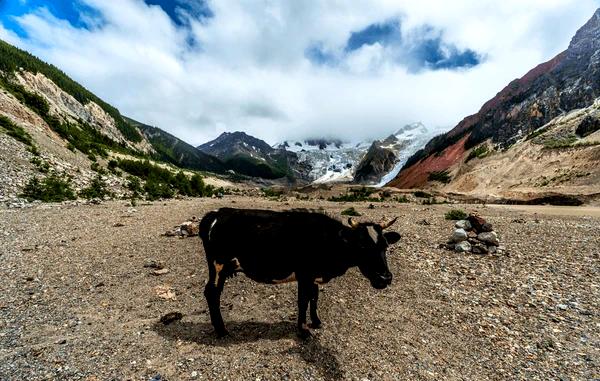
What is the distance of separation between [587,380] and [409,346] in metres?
3.54

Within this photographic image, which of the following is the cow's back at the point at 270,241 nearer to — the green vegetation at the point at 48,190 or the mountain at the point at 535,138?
the green vegetation at the point at 48,190

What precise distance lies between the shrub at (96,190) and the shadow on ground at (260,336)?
2983 centimetres

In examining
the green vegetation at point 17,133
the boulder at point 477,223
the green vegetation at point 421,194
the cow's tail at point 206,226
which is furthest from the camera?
the green vegetation at point 421,194

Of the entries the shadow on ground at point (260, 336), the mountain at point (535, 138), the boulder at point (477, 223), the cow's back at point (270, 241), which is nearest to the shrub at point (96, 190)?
the shadow on ground at point (260, 336)

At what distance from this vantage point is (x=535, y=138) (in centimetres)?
7288

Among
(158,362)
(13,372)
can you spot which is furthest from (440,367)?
(13,372)

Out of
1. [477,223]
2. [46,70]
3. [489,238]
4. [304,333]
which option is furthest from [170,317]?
[46,70]

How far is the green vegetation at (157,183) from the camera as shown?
142 ft

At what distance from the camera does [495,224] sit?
73.0 feet

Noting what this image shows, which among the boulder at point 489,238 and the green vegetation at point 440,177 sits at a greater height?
the green vegetation at point 440,177

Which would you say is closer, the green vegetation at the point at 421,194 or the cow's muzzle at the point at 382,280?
the cow's muzzle at the point at 382,280

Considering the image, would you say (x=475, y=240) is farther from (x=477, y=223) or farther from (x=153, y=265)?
(x=153, y=265)

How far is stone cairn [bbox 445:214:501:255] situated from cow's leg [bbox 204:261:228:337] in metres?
11.3

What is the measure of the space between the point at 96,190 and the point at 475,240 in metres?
34.8
